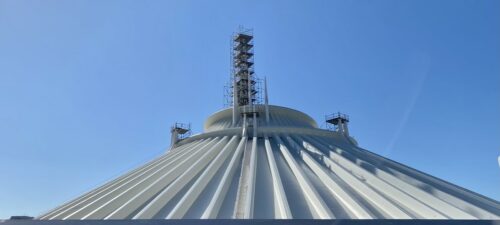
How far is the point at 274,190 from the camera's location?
901 cm

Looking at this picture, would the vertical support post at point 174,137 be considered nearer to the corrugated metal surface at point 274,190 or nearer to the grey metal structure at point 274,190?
the grey metal structure at point 274,190

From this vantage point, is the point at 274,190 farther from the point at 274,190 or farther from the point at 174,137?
the point at 174,137

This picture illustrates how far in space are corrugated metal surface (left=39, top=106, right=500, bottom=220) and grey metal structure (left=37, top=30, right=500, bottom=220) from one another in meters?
0.03

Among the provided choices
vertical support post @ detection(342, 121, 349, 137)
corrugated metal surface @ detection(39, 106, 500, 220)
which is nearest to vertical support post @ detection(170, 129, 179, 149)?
corrugated metal surface @ detection(39, 106, 500, 220)

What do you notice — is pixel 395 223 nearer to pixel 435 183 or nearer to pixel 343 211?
pixel 343 211

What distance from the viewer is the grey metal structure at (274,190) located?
772 centimetres

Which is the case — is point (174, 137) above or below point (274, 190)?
above

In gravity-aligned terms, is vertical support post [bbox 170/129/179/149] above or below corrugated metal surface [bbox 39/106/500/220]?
above

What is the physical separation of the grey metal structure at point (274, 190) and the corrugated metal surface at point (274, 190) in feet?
0.08

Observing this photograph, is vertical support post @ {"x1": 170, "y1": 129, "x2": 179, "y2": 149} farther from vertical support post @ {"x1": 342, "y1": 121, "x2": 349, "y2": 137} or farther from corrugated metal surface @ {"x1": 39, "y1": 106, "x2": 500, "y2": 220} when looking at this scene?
vertical support post @ {"x1": 342, "y1": 121, "x2": 349, "y2": 137}

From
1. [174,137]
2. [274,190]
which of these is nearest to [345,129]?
[174,137]

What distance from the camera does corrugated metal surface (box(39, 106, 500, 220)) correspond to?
7.73m

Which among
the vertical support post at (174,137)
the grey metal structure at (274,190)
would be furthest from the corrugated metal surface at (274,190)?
the vertical support post at (174,137)

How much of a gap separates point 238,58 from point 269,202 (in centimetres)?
1639
